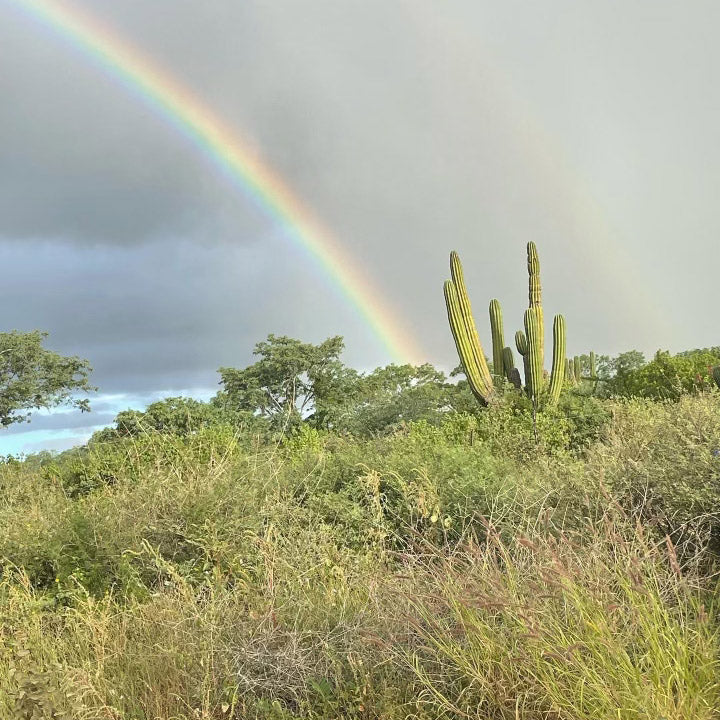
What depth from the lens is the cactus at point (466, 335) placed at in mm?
18531

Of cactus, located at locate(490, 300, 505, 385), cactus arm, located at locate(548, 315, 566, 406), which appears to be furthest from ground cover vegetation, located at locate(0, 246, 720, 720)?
cactus, located at locate(490, 300, 505, 385)

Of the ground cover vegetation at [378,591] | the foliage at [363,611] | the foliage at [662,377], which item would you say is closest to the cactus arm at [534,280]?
the foliage at [662,377]

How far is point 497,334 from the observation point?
21547 mm

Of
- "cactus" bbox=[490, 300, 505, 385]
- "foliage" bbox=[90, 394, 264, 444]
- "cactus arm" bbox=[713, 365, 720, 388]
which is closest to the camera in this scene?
"foliage" bbox=[90, 394, 264, 444]

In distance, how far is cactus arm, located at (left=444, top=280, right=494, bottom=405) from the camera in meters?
18.5

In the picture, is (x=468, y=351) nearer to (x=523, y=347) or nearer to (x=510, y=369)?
(x=523, y=347)

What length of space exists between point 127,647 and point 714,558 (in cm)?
342

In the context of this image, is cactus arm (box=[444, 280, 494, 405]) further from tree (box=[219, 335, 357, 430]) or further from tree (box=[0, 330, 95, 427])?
tree (box=[0, 330, 95, 427])

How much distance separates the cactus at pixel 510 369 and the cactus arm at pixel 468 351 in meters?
1.14

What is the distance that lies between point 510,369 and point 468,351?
2411 mm

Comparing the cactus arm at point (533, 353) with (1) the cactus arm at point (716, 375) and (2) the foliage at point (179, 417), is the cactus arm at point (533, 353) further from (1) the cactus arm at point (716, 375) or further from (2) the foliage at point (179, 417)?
(2) the foliage at point (179, 417)

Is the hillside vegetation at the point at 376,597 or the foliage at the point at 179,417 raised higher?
the foliage at the point at 179,417

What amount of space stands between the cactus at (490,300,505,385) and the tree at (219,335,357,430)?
5.19 meters

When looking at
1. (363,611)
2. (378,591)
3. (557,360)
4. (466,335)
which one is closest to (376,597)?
(363,611)
